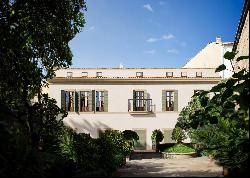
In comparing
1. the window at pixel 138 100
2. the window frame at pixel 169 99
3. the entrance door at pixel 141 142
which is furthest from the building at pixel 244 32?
the entrance door at pixel 141 142

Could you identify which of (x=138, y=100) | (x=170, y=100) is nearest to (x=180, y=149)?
(x=170, y=100)

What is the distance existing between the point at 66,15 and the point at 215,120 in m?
10.8

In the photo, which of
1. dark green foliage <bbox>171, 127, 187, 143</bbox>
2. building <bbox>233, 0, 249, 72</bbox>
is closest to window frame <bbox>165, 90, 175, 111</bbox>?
dark green foliage <bbox>171, 127, 187, 143</bbox>

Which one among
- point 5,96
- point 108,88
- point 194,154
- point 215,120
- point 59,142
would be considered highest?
point 108,88

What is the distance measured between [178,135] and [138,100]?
5.28 metres

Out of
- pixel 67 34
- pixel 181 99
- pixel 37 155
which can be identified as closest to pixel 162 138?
pixel 181 99

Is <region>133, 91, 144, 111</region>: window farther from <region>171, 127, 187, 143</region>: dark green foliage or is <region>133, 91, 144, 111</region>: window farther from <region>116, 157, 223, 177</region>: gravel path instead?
<region>116, 157, 223, 177</region>: gravel path

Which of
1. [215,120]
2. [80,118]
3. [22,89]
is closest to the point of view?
[215,120]

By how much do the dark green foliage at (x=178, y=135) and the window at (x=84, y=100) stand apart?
8248 millimetres

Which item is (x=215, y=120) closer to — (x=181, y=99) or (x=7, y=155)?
(x=7, y=155)

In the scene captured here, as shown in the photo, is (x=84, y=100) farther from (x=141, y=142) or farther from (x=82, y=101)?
(x=141, y=142)

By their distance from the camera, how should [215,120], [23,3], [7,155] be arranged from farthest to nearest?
[23,3], [7,155], [215,120]

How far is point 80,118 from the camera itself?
31719 mm

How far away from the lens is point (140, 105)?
3212cm
